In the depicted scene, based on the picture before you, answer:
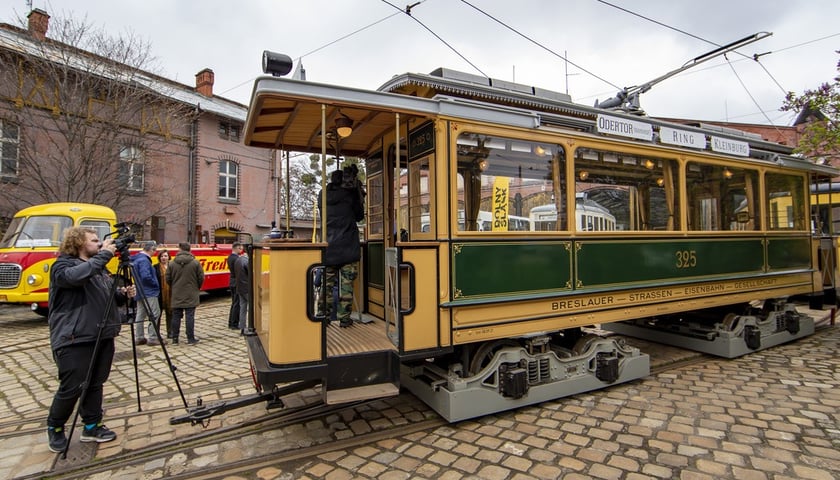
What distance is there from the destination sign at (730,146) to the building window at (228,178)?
18571 mm

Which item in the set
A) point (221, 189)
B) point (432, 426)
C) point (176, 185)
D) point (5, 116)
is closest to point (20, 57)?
point (5, 116)

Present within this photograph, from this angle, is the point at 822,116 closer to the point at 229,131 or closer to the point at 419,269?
the point at 419,269

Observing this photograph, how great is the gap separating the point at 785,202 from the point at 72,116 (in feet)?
60.2

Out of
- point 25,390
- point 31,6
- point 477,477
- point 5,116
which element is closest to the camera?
point 477,477

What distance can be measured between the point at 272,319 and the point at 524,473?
216cm

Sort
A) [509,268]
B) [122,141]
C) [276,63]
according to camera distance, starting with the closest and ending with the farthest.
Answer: [276,63] < [509,268] < [122,141]

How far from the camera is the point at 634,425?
401cm

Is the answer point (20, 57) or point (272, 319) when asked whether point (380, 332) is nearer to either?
point (272, 319)

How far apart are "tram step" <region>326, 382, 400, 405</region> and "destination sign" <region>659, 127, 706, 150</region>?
14.3 feet

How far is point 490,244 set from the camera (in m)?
4.11

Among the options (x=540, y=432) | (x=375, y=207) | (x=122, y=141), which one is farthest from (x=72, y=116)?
(x=540, y=432)

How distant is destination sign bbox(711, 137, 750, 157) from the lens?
234 inches

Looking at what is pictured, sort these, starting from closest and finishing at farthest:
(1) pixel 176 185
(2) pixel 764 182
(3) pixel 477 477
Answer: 1. (3) pixel 477 477
2. (2) pixel 764 182
3. (1) pixel 176 185

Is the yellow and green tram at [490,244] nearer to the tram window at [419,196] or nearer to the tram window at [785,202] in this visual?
the tram window at [419,196]
